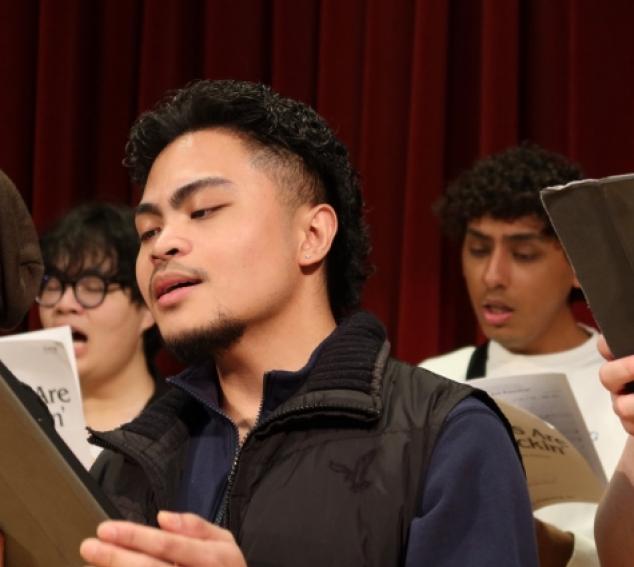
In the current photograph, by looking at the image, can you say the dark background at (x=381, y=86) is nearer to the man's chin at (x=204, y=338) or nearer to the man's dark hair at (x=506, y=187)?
the man's dark hair at (x=506, y=187)

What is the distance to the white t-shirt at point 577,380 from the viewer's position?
1.74 m

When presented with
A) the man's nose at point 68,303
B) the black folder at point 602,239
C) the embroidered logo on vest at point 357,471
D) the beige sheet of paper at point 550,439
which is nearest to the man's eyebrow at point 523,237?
the beige sheet of paper at point 550,439

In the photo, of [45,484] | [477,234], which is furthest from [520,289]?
[45,484]

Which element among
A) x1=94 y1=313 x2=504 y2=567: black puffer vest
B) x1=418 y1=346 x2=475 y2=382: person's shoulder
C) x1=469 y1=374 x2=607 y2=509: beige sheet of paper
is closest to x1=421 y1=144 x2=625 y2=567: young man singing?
x1=418 y1=346 x2=475 y2=382: person's shoulder

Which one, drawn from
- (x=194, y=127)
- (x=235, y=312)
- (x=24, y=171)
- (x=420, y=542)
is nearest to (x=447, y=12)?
(x=24, y=171)

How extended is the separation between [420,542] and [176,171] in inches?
21.2

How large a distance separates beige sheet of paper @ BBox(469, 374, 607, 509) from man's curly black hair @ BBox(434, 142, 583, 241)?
0.74m

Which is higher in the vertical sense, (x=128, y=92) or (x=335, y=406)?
(x=128, y=92)

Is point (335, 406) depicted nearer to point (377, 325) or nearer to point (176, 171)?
point (377, 325)

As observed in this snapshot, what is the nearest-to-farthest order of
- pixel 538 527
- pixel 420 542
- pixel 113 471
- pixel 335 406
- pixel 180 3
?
1. pixel 420 542
2. pixel 335 406
3. pixel 113 471
4. pixel 538 527
5. pixel 180 3

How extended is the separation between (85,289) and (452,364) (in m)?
0.82

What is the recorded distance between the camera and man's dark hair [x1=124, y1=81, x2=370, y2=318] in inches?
53.6

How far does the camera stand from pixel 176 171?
4.31 feet

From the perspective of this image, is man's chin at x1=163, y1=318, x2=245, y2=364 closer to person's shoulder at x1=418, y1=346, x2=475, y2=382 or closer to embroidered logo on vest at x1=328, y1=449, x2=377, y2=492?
embroidered logo on vest at x1=328, y1=449, x2=377, y2=492
